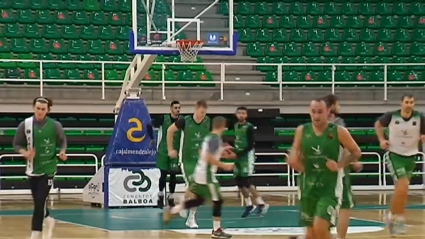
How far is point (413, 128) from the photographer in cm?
1291

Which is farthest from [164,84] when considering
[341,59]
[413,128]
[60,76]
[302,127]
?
[302,127]

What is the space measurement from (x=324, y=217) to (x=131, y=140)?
33.2ft

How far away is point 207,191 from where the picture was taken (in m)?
12.8

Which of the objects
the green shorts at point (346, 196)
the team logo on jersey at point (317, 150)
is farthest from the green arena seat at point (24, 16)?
the team logo on jersey at point (317, 150)

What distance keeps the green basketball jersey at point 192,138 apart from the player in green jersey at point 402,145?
10.4 feet

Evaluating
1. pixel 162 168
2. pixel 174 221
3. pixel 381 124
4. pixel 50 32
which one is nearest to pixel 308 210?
pixel 381 124

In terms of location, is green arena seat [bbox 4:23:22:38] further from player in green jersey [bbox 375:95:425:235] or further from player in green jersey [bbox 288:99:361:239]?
player in green jersey [bbox 288:99:361:239]

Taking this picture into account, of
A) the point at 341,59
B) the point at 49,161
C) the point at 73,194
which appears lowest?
the point at 73,194

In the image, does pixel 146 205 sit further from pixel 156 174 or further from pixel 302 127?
pixel 302 127

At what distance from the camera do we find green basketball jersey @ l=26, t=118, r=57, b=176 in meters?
11.7

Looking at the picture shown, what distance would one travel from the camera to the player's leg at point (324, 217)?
8.73 meters

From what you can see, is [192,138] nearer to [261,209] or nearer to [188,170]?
[188,170]

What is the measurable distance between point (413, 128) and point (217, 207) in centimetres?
323

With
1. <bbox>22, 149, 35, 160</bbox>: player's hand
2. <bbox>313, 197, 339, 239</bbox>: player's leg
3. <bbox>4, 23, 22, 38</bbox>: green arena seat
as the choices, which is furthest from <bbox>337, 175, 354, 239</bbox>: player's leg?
<bbox>4, 23, 22, 38</bbox>: green arena seat
